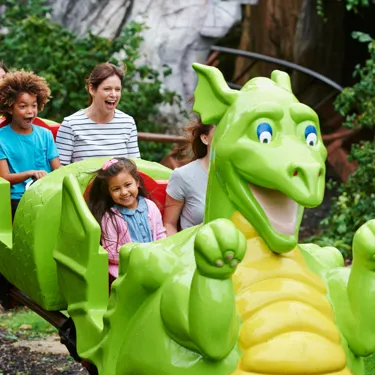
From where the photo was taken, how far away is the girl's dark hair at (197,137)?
3873mm

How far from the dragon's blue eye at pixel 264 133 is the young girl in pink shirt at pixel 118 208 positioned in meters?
1.03

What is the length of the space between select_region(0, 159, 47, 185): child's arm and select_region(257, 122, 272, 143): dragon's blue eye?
183 cm

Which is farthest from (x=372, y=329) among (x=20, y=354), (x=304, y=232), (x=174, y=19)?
(x=174, y=19)

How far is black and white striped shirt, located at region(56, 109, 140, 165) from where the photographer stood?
471 centimetres

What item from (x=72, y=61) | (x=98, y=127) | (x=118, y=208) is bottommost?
(x=72, y=61)

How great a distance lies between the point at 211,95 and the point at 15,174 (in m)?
1.80

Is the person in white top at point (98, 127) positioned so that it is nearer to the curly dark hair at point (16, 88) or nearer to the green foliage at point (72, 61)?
the curly dark hair at point (16, 88)

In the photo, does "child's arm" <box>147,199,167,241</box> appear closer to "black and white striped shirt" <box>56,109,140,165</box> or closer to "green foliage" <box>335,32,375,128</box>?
"black and white striped shirt" <box>56,109,140,165</box>

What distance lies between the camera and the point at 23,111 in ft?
15.2

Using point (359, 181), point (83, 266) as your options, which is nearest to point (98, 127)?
point (83, 266)

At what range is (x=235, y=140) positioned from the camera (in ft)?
9.23

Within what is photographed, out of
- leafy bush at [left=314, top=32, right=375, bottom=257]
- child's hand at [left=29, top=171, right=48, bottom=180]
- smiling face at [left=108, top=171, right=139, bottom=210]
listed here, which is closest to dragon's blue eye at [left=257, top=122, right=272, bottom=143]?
smiling face at [left=108, top=171, right=139, bottom=210]

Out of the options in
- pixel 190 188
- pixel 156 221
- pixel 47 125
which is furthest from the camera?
pixel 47 125

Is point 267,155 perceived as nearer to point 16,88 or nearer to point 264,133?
point 264,133
